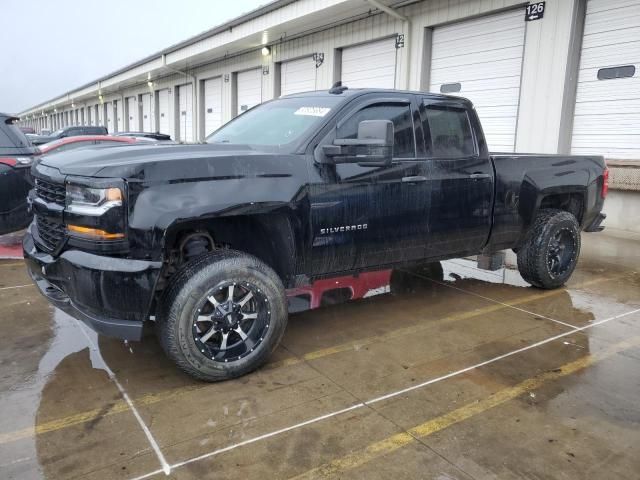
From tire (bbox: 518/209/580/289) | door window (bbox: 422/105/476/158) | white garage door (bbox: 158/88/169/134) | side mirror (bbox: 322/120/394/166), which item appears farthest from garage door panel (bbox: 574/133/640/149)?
white garage door (bbox: 158/88/169/134)

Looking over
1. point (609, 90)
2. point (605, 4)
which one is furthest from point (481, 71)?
point (609, 90)

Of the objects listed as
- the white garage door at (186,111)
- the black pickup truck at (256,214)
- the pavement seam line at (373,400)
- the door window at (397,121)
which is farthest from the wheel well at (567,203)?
the white garage door at (186,111)

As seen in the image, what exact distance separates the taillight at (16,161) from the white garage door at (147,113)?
1012 inches

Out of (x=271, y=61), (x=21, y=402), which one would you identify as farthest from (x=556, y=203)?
(x=271, y=61)

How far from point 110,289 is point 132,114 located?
36.0m

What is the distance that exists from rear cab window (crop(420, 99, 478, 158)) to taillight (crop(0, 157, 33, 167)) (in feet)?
16.4

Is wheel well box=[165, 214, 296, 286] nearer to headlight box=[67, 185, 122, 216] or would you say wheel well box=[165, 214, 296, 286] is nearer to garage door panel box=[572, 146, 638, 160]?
headlight box=[67, 185, 122, 216]

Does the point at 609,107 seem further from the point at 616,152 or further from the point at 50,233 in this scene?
the point at 50,233

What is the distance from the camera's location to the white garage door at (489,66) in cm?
1092

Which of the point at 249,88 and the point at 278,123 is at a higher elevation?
the point at 249,88

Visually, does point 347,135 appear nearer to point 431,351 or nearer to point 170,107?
point 431,351

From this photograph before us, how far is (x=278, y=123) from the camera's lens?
427cm

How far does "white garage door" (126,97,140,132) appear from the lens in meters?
35.0

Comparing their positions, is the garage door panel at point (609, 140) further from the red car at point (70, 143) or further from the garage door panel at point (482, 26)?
the red car at point (70, 143)
